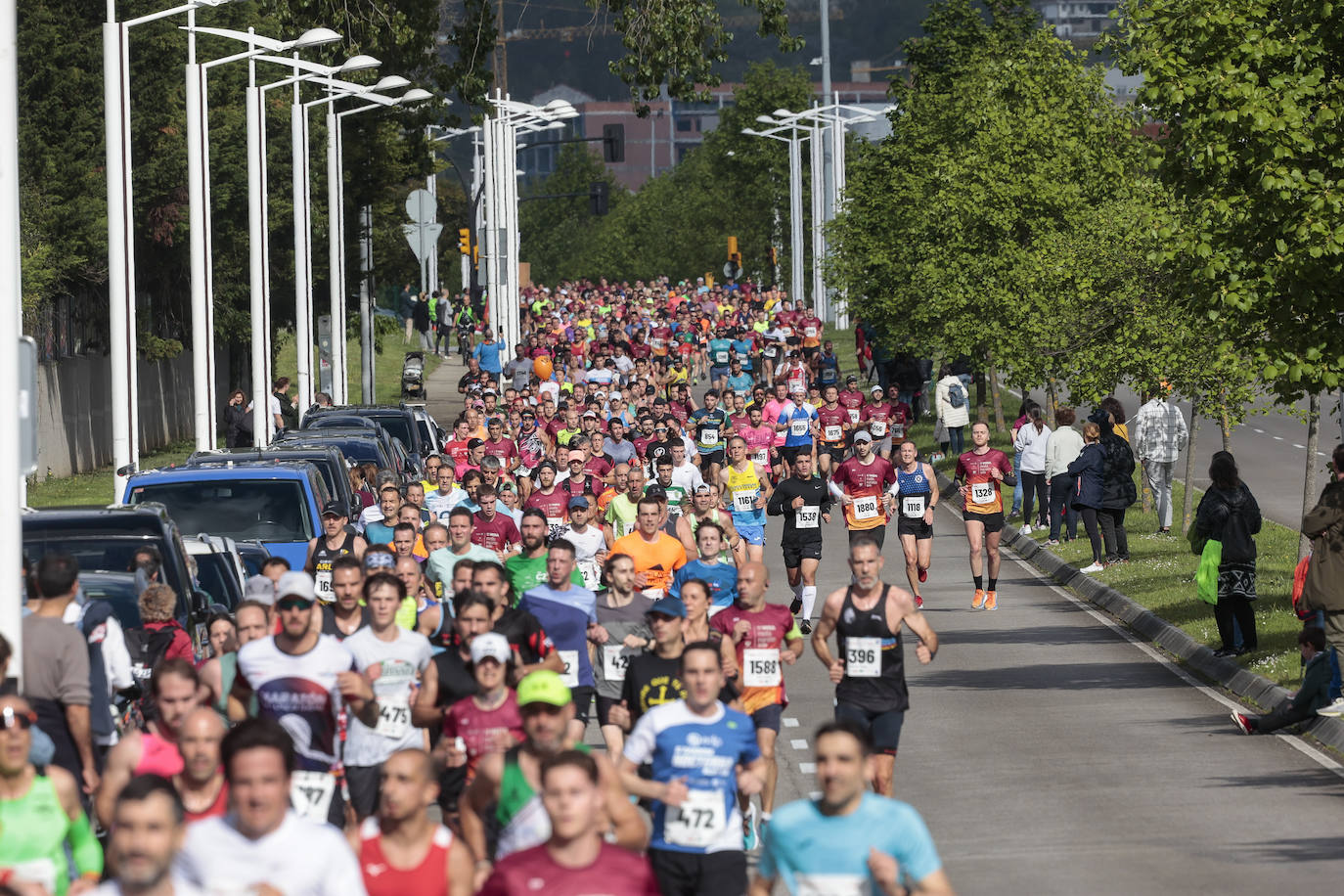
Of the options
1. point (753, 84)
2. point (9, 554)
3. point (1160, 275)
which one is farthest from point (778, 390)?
point (753, 84)

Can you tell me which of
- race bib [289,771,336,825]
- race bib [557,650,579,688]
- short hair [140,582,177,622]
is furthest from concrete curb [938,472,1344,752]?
race bib [289,771,336,825]

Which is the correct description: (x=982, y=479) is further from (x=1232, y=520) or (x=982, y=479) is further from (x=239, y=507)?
(x=239, y=507)

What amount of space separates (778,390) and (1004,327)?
7419 mm

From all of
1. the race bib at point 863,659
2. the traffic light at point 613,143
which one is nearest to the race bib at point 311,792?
the race bib at point 863,659

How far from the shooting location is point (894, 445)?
41531 millimetres

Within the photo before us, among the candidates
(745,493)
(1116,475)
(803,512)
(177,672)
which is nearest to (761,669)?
(177,672)

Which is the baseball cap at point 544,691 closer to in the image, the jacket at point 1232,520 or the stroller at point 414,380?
the jacket at point 1232,520

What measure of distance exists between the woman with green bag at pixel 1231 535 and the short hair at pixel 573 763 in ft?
40.4

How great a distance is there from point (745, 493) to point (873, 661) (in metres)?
10.1

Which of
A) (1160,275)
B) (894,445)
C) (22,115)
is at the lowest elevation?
(894,445)

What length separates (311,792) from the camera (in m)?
10.7

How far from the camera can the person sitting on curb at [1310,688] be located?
54.0ft

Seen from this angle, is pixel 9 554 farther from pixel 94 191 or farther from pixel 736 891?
pixel 94 191

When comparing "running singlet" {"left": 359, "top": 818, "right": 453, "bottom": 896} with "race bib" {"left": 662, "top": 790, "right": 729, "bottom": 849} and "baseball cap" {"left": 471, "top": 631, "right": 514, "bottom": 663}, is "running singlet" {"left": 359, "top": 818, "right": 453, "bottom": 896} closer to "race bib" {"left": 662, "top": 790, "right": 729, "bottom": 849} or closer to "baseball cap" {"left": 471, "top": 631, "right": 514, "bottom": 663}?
"race bib" {"left": 662, "top": 790, "right": 729, "bottom": 849}
